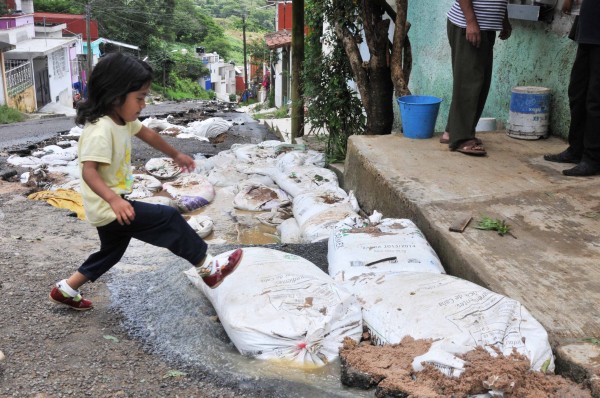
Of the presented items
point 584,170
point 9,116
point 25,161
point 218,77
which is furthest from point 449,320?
point 218,77

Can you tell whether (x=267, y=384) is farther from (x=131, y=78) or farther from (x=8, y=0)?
(x=8, y=0)

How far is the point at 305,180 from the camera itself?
5664mm

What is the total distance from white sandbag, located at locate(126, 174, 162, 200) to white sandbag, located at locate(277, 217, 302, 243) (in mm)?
1787

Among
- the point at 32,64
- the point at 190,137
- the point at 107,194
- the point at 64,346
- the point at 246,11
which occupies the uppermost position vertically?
the point at 246,11

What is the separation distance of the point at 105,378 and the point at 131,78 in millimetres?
1213

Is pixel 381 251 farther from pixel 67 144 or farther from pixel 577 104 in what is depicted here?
pixel 67 144

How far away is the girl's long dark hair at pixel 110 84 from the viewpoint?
8.38ft

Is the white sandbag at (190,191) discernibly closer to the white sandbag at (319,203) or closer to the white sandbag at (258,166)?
the white sandbag at (258,166)

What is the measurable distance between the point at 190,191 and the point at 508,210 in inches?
138

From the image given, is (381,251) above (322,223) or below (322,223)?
above

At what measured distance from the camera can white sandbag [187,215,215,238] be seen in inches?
190

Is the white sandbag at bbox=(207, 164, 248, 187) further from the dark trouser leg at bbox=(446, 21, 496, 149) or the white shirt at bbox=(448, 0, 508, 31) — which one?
the white shirt at bbox=(448, 0, 508, 31)

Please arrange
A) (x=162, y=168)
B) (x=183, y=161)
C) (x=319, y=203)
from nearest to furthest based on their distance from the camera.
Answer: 1. (x=183, y=161)
2. (x=319, y=203)
3. (x=162, y=168)

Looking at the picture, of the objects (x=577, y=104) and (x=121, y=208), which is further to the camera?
(x=577, y=104)
